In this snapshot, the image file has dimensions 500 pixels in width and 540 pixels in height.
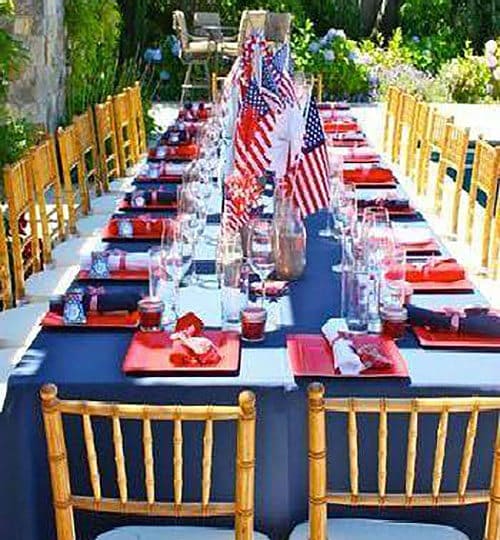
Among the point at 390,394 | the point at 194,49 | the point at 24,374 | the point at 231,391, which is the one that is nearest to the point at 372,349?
the point at 390,394

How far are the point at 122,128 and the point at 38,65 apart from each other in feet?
5.39

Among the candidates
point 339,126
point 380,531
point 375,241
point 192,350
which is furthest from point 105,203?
point 380,531

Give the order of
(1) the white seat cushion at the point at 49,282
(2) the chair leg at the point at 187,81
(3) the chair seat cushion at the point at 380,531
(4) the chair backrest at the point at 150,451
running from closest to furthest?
(4) the chair backrest at the point at 150,451 → (3) the chair seat cushion at the point at 380,531 → (1) the white seat cushion at the point at 49,282 → (2) the chair leg at the point at 187,81

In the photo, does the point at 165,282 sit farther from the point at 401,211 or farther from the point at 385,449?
the point at 401,211

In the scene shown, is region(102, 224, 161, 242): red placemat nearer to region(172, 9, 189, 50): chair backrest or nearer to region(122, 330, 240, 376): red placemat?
region(122, 330, 240, 376): red placemat

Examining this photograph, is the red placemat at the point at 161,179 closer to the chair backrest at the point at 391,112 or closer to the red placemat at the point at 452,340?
the red placemat at the point at 452,340

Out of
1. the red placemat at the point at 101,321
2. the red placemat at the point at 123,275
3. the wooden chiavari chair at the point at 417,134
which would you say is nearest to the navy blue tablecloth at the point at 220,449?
the red placemat at the point at 101,321

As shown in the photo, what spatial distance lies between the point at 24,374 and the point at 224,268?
686mm

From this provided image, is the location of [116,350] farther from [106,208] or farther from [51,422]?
[106,208]

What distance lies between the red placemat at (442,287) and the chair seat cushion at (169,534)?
0.99 metres

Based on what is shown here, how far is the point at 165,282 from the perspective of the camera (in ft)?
9.41

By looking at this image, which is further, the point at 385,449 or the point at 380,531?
the point at 380,531

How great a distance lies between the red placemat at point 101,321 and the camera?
2693mm

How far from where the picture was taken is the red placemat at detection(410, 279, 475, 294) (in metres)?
2.99
